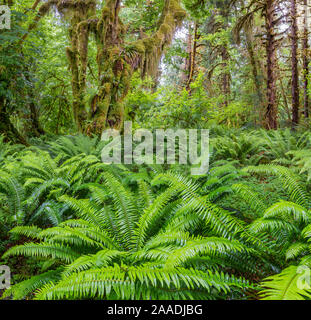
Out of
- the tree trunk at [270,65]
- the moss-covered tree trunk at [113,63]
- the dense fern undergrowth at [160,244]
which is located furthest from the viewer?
the tree trunk at [270,65]

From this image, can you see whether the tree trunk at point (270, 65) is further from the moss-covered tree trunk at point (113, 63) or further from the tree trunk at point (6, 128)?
the tree trunk at point (6, 128)

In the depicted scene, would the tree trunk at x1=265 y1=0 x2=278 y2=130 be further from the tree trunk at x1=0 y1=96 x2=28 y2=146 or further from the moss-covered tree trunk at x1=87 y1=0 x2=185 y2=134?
the tree trunk at x1=0 y1=96 x2=28 y2=146

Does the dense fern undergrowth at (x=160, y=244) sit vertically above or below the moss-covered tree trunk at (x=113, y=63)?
below

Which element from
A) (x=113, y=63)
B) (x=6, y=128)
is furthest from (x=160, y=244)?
(x=6, y=128)

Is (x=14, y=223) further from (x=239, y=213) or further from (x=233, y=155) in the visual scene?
(x=233, y=155)

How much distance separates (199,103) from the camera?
683 centimetres

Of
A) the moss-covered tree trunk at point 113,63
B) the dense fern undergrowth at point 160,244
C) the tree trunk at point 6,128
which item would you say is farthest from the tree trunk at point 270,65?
the tree trunk at point 6,128

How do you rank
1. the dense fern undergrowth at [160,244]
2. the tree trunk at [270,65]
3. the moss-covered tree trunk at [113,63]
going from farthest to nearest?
the tree trunk at [270,65] → the moss-covered tree trunk at [113,63] → the dense fern undergrowth at [160,244]

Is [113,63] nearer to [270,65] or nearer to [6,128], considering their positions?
[6,128]

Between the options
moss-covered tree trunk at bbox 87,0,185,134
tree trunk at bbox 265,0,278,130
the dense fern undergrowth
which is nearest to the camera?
the dense fern undergrowth

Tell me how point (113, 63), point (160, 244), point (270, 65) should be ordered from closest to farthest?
point (160, 244) < point (113, 63) < point (270, 65)

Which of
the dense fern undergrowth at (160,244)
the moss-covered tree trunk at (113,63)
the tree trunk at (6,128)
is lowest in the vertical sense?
the dense fern undergrowth at (160,244)

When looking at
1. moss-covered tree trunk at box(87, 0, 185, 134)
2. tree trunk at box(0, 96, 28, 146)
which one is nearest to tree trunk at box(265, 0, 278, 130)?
moss-covered tree trunk at box(87, 0, 185, 134)
